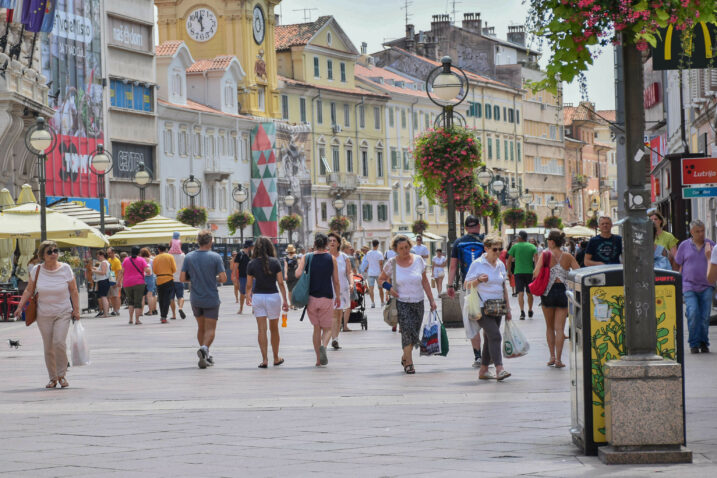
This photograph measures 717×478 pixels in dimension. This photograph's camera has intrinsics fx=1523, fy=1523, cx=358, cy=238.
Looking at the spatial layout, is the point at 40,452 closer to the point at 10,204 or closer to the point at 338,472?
the point at 338,472

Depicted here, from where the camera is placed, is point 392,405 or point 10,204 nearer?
point 392,405

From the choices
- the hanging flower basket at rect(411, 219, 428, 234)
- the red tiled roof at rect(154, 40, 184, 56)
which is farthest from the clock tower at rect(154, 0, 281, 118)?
the hanging flower basket at rect(411, 219, 428, 234)

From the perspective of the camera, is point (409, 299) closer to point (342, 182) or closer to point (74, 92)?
point (74, 92)

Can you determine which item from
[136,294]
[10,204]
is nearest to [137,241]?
[10,204]

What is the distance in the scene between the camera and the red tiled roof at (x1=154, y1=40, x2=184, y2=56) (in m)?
79.6

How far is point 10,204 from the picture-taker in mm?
39750

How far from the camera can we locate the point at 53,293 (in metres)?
16.4

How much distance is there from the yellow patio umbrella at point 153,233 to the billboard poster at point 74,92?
19.4m

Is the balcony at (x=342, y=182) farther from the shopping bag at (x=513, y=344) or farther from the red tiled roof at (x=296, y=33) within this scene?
the shopping bag at (x=513, y=344)

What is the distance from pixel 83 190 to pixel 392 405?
2264 inches

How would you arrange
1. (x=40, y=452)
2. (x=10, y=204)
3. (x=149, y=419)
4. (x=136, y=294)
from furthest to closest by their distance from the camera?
1. (x=10, y=204)
2. (x=136, y=294)
3. (x=149, y=419)
4. (x=40, y=452)

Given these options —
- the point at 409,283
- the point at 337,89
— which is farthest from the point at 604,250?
the point at 337,89

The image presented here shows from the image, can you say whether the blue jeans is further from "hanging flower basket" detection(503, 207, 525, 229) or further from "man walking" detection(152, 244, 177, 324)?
"hanging flower basket" detection(503, 207, 525, 229)

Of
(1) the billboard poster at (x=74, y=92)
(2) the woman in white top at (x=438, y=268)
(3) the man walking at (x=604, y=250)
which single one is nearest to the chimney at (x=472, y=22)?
(1) the billboard poster at (x=74, y=92)
